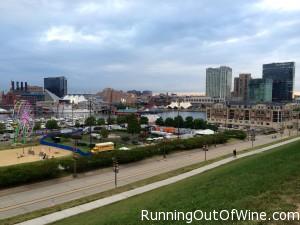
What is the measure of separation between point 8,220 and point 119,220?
33.5ft

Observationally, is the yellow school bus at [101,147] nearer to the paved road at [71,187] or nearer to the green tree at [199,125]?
the paved road at [71,187]

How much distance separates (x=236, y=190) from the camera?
14.8 meters

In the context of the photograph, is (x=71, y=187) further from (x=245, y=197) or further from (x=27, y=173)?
(x=245, y=197)

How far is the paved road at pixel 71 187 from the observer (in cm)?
2339

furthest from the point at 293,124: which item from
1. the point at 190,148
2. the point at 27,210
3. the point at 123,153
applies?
the point at 27,210

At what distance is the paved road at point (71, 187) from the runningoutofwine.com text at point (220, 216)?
45.6ft

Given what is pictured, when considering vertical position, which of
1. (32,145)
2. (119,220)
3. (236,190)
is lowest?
(32,145)

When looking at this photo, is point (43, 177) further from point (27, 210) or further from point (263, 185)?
point (263, 185)

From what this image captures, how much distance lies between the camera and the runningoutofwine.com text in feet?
34.8

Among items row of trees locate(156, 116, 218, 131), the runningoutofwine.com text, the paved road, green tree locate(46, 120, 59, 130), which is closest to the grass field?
the runningoutofwine.com text

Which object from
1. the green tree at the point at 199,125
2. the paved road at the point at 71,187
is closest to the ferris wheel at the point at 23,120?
the paved road at the point at 71,187

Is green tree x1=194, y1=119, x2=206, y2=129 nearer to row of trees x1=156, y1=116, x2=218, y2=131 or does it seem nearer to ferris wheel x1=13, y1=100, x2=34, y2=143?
row of trees x1=156, y1=116, x2=218, y2=131

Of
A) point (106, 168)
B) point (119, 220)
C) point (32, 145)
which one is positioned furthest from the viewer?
point (32, 145)

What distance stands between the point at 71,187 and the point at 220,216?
67.2 feet
